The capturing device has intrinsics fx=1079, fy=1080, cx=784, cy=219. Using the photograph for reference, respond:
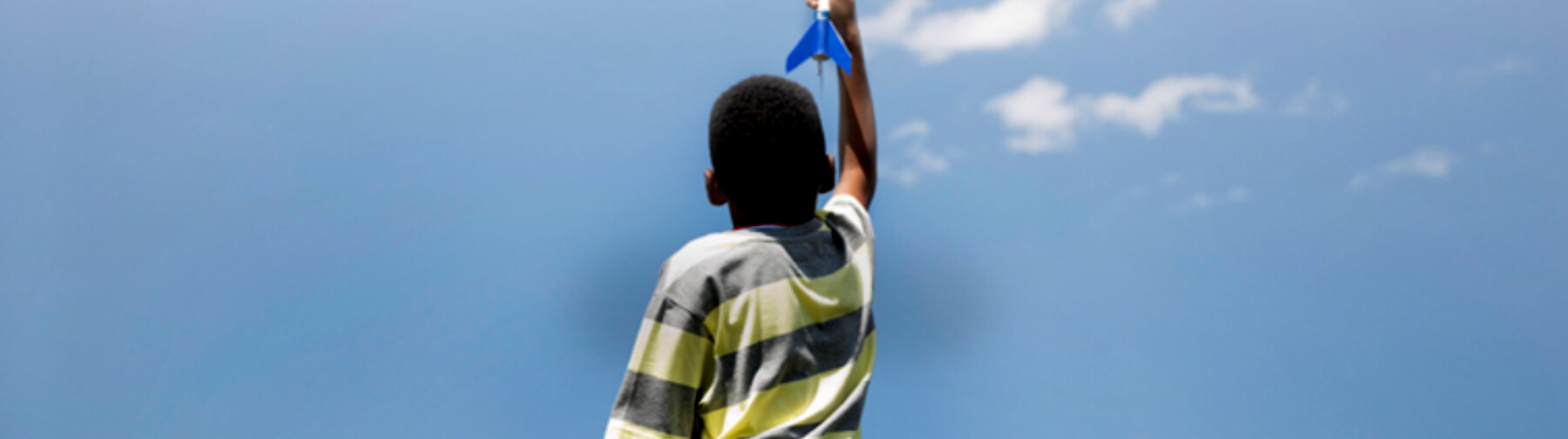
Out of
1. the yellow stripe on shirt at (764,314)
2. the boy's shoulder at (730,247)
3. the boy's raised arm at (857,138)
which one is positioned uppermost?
the boy's raised arm at (857,138)

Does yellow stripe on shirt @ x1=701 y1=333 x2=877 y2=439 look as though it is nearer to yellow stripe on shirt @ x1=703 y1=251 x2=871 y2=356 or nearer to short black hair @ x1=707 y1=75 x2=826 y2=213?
yellow stripe on shirt @ x1=703 y1=251 x2=871 y2=356

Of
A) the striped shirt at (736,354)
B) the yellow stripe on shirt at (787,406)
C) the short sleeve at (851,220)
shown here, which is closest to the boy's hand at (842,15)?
the short sleeve at (851,220)

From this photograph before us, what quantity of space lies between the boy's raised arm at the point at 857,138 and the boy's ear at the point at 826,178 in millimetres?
150

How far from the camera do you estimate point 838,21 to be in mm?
2363

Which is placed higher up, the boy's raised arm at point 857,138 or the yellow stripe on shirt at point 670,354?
the boy's raised arm at point 857,138

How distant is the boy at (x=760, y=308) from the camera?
170cm

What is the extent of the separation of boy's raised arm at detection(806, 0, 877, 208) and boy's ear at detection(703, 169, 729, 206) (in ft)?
1.10

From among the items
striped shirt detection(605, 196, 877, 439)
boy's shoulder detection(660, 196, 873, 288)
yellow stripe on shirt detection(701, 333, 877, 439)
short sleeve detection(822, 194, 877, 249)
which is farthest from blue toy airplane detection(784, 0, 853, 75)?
yellow stripe on shirt detection(701, 333, 877, 439)

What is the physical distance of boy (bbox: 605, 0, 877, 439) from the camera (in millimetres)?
1703

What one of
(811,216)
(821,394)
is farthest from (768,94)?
(821,394)

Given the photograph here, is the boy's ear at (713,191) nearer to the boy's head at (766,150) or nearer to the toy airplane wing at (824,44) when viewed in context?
the boy's head at (766,150)

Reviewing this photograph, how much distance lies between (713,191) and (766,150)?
0.15 m

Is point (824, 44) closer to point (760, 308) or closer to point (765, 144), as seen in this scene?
point (765, 144)

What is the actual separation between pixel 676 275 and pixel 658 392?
19 centimetres
